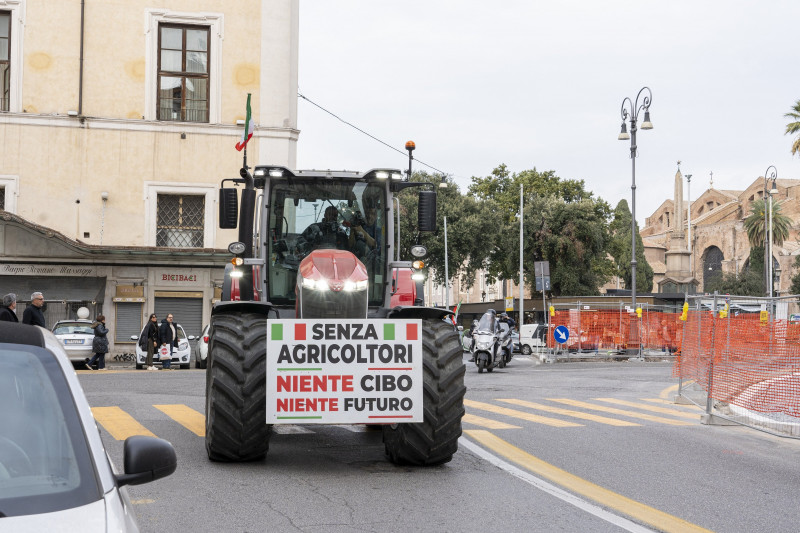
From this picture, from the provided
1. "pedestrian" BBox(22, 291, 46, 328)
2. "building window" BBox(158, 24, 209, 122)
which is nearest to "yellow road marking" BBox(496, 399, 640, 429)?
"pedestrian" BBox(22, 291, 46, 328)

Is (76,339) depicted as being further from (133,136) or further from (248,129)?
(133,136)

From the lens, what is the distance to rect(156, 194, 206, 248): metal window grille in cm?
3388

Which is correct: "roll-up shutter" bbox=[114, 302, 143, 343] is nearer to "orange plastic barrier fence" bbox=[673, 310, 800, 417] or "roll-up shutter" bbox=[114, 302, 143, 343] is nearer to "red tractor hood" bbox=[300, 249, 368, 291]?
"orange plastic barrier fence" bbox=[673, 310, 800, 417]

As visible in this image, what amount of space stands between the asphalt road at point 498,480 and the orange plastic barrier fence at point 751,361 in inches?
Answer: 21.9

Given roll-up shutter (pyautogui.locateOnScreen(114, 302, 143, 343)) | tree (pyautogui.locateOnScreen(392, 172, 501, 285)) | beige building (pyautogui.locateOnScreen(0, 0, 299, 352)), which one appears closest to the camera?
beige building (pyautogui.locateOnScreen(0, 0, 299, 352))

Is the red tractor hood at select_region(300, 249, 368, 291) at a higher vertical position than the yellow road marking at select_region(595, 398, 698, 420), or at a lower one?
higher

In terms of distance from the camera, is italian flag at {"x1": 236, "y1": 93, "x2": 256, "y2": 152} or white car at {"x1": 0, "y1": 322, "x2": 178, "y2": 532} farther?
italian flag at {"x1": 236, "y1": 93, "x2": 256, "y2": 152}

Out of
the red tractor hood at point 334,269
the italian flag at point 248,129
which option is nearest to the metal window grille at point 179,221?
the italian flag at point 248,129

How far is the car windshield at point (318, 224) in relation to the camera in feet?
32.9

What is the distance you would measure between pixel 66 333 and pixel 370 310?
19.9 meters

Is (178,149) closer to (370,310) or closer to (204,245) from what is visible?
(204,245)

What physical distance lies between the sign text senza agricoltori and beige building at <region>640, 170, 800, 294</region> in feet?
306

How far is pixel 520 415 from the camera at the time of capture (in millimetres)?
14156

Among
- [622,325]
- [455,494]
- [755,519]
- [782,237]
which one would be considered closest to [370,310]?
[455,494]
